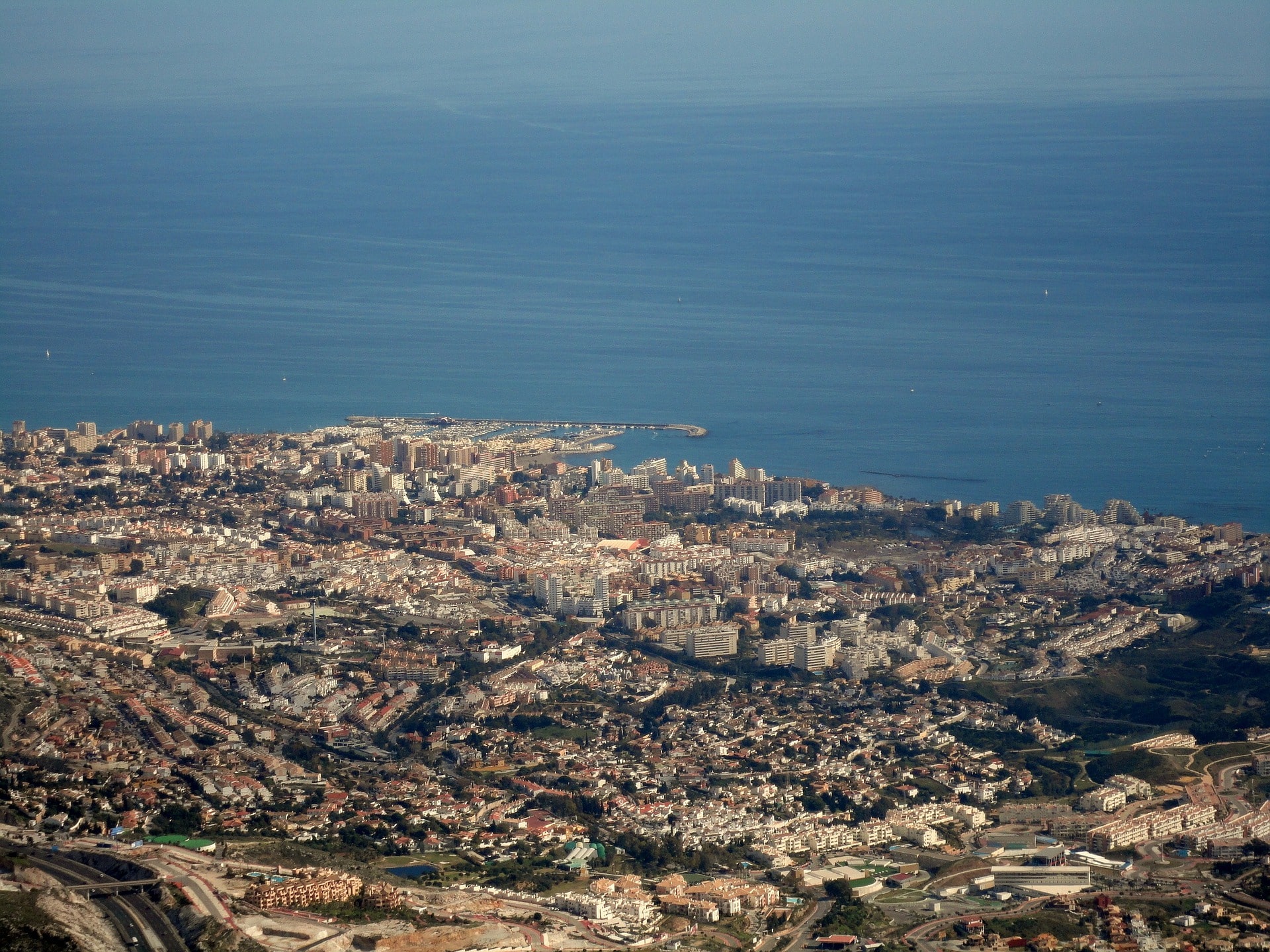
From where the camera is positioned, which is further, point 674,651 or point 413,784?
point 674,651

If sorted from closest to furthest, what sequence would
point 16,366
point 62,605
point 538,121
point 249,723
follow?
point 249,723 → point 62,605 → point 16,366 → point 538,121

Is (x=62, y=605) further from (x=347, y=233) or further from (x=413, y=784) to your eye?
(x=347, y=233)

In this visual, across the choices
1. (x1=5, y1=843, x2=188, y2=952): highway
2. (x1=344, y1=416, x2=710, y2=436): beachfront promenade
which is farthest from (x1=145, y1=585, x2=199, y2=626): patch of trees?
(x1=344, y1=416, x2=710, y2=436): beachfront promenade

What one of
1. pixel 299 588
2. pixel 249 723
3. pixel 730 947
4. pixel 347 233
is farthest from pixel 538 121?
pixel 730 947

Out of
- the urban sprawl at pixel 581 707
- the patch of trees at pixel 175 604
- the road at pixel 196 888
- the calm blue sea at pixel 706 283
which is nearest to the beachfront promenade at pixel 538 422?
the calm blue sea at pixel 706 283

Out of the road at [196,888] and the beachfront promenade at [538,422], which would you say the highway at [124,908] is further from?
the beachfront promenade at [538,422]

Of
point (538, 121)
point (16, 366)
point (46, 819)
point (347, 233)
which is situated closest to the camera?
point (46, 819)
